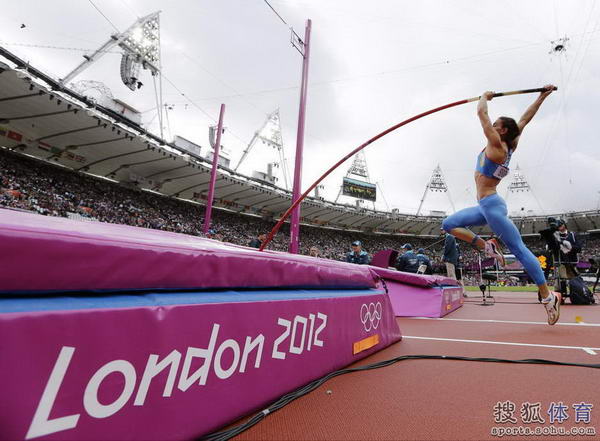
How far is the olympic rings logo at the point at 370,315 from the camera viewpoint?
1.61m

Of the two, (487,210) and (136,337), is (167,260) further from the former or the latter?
(487,210)

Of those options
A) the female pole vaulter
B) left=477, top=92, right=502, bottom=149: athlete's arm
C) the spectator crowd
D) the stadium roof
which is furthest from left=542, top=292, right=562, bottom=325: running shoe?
the stadium roof

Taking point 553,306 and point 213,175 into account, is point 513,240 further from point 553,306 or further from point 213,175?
point 213,175

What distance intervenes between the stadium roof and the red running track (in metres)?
13.3

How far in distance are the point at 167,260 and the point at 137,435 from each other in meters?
0.36

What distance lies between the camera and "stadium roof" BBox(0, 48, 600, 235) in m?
11.0

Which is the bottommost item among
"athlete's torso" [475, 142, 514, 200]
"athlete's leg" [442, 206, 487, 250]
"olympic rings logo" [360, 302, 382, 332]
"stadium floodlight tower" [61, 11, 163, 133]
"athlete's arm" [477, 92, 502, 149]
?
"olympic rings logo" [360, 302, 382, 332]

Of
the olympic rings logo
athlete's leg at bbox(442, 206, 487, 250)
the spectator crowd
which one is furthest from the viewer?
the spectator crowd

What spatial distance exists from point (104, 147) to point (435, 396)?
17155mm

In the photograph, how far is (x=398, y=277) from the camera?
3395 millimetres

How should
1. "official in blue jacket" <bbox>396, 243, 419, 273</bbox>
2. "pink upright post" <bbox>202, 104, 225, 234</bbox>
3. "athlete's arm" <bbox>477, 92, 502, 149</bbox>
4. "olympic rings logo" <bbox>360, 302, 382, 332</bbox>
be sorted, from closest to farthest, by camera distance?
"olympic rings logo" <bbox>360, 302, 382, 332</bbox> → "athlete's arm" <bbox>477, 92, 502, 149</bbox> → "official in blue jacket" <bbox>396, 243, 419, 273</bbox> → "pink upright post" <bbox>202, 104, 225, 234</bbox>

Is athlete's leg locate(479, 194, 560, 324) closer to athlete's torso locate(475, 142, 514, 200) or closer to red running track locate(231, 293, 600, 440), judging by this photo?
athlete's torso locate(475, 142, 514, 200)

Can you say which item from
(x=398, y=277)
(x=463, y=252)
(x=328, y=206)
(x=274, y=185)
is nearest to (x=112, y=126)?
(x=274, y=185)

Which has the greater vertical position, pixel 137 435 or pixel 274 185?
pixel 274 185
